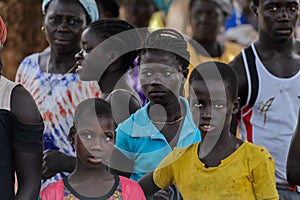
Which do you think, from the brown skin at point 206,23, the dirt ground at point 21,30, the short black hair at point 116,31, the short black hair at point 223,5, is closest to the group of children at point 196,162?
the short black hair at point 116,31

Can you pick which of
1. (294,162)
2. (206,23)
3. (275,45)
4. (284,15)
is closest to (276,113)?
(275,45)

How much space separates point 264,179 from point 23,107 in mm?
1249

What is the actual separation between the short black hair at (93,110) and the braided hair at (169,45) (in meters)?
0.54

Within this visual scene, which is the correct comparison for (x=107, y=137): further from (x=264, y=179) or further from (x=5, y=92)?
(x=264, y=179)

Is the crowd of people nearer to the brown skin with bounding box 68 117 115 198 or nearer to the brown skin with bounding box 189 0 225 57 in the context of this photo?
the brown skin with bounding box 68 117 115 198

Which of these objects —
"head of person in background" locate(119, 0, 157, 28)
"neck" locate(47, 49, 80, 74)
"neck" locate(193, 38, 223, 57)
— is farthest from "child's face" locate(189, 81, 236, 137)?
"head of person in background" locate(119, 0, 157, 28)

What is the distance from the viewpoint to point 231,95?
447cm

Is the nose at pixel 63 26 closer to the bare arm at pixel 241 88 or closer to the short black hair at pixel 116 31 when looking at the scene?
the short black hair at pixel 116 31

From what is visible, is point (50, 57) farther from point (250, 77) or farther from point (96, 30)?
point (250, 77)

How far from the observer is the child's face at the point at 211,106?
4.33 meters

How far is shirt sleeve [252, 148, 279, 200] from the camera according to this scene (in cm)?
420

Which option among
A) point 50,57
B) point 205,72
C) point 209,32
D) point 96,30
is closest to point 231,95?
point 205,72

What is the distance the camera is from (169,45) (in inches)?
190

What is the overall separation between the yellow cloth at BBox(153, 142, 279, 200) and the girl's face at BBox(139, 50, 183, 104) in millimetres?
434
